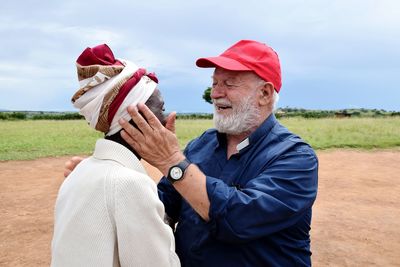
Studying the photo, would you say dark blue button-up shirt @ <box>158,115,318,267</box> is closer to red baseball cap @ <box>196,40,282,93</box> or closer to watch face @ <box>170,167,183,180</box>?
watch face @ <box>170,167,183,180</box>

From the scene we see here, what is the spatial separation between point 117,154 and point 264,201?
2.37 ft

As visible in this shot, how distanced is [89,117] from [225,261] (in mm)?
1038

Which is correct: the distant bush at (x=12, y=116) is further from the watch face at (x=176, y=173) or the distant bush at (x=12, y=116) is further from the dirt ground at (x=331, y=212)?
the watch face at (x=176, y=173)

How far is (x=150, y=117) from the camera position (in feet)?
6.02

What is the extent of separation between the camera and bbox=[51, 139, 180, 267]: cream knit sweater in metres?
1.58

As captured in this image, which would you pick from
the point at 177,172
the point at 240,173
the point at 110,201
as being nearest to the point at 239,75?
the point at 240,173

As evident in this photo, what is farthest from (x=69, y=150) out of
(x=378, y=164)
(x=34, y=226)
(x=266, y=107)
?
(x=266, y=107)

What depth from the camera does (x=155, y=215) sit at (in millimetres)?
1610

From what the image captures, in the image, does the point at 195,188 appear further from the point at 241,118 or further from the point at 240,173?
the point at 241,118

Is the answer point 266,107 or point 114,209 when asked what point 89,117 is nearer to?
point 114,209

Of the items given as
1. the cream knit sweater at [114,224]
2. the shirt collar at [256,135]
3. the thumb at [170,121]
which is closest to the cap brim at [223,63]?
the shirt collar at [256,135]

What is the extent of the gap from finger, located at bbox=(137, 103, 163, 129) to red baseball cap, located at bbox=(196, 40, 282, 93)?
688 mm

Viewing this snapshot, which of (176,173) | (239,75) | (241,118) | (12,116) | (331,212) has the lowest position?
(12,116)

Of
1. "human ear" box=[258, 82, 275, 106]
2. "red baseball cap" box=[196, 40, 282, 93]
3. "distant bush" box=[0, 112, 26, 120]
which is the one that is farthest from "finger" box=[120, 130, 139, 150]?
"distant bush" box=[0, 112, 26, 120]
